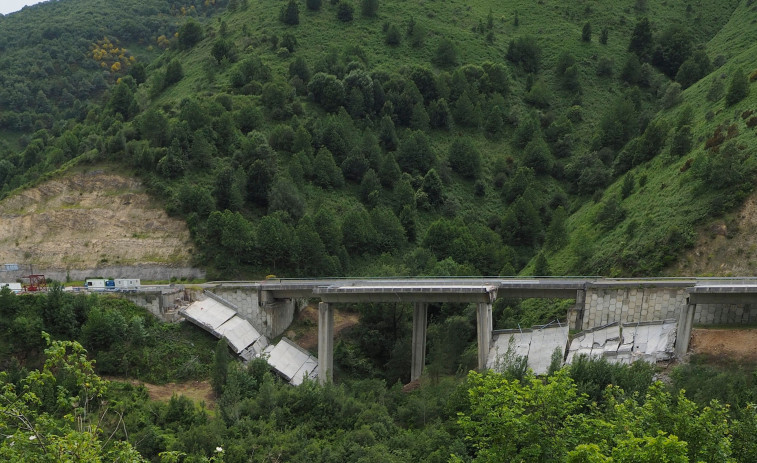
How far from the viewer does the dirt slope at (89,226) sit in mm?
79938

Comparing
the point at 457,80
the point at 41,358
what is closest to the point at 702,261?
the point at 41,358

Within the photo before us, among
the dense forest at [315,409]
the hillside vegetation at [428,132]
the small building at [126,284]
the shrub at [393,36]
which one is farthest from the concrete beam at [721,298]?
the shrub at [393,36]

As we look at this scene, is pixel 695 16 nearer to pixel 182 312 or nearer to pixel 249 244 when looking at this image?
pixel 249 244

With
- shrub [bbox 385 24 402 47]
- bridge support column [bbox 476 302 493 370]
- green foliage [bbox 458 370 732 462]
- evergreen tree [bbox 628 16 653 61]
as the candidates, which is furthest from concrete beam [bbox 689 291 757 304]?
evergreen tree [bbox 628 16 653 61]

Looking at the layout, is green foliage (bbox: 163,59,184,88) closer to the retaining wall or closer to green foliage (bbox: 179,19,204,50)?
green foliage (bbox: 179,19,204,50)

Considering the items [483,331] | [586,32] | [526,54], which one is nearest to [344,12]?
[526,54]

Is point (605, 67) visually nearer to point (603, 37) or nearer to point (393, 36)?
point (603, 37)

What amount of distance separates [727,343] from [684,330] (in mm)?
3136

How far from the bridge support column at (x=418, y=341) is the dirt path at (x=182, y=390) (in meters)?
18.7

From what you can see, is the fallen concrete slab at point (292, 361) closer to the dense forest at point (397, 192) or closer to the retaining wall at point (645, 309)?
the dense forest at point (397, 192)

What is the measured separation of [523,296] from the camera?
6319cm

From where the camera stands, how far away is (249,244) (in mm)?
77438

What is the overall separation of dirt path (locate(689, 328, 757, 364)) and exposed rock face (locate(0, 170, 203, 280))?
5064 cm

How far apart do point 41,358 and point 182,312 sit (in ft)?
42.9
